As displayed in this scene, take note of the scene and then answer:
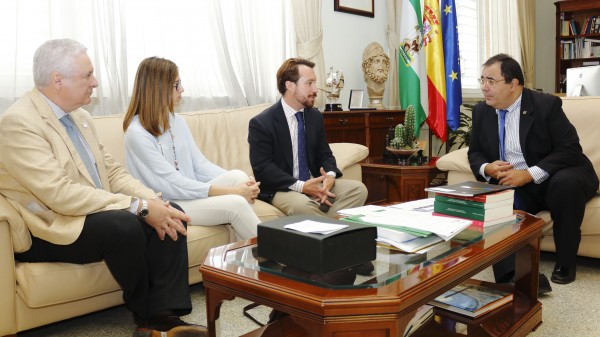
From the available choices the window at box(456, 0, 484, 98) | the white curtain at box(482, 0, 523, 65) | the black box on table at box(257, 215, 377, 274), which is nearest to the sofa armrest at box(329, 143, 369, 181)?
the black box on table at box(257, 215, 377, 274)

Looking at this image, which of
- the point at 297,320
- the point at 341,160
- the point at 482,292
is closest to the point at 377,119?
the point at 341,160

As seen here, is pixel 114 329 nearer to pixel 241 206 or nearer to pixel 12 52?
pixel 241 206

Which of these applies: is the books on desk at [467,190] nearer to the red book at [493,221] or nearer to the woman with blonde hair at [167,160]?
the red book at [493,221]

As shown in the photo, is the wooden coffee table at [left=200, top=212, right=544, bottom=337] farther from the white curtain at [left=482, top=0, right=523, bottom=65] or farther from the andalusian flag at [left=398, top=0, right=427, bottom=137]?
the white curtain at [left=482, top=0, right=523, bottom=65]

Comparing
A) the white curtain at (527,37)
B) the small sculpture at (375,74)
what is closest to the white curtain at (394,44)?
the small sculpture at (375,74)

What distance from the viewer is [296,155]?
2975 millimetres

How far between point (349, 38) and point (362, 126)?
3.42ft

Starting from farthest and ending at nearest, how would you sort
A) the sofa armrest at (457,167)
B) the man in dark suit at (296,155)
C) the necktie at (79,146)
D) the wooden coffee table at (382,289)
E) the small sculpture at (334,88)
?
the small sculpture at (334,88)
the sofa armrest at (457,167)
the man in dark suit at (296,155)
the necktie at (79,146)
the wooden coffee table at (382,289)

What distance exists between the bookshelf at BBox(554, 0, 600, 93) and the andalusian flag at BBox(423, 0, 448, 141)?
3281 millimetres

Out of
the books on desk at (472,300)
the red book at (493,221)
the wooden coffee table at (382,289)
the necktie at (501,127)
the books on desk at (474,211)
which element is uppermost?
the necktie at (501,127)

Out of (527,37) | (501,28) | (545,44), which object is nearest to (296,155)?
(501,28)

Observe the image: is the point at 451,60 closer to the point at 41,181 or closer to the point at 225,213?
the point at 225,213

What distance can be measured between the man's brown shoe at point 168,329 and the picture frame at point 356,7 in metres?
3.34

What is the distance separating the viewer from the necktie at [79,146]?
6.98 ft
